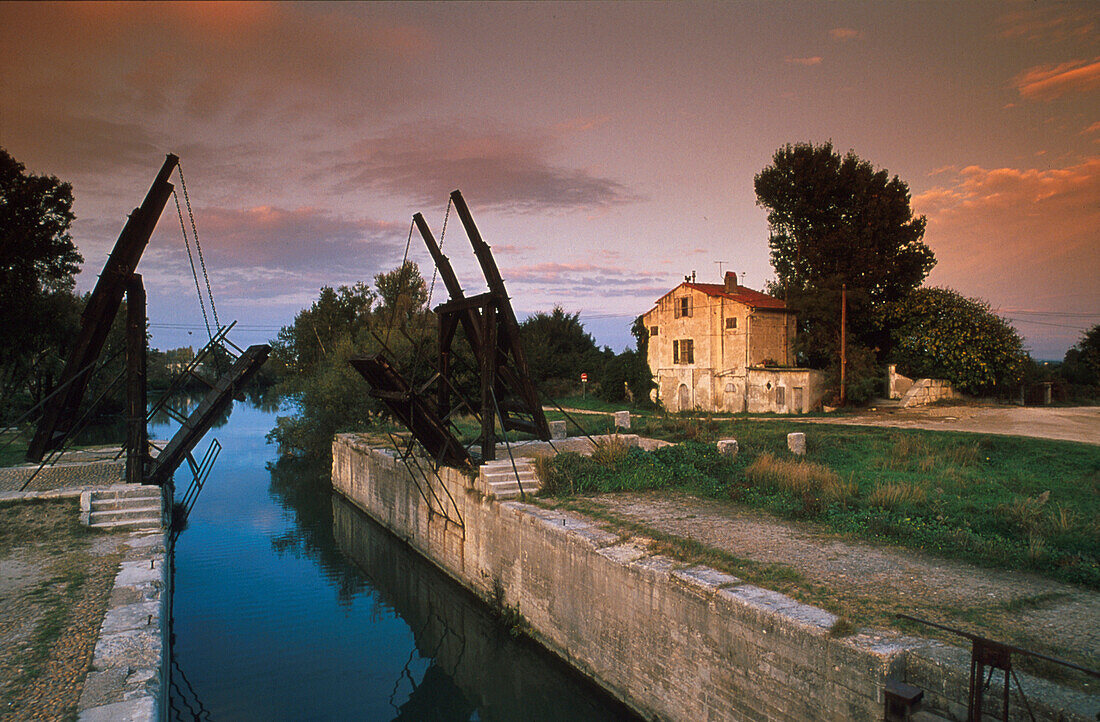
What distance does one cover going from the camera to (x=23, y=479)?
1072cm

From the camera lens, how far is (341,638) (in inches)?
421

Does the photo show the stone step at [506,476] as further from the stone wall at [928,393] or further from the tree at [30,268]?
the stone wall at [928,393]

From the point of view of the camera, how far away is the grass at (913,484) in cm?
761

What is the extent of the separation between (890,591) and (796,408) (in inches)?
864

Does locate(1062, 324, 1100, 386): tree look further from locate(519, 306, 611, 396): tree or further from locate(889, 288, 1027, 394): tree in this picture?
locate(519, 306, 611, 396): tree

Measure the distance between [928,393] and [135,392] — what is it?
28.3 metres

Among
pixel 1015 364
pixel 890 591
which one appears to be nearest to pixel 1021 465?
pixel 890 591

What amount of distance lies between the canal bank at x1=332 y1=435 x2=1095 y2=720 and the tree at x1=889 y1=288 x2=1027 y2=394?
943 inches

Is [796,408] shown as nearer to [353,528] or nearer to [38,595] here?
[353,528]

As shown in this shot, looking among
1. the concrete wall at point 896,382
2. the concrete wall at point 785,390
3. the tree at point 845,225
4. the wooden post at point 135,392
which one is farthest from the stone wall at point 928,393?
the wooden post at point 135,392

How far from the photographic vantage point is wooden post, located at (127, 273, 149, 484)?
10078 mm

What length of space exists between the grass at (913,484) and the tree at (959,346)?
37.9 feet

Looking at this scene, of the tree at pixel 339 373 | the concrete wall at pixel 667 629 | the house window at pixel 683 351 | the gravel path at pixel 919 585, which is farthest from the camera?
the house window at pixel 683 351

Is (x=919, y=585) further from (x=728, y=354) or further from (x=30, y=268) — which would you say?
(x=30, y=268)
